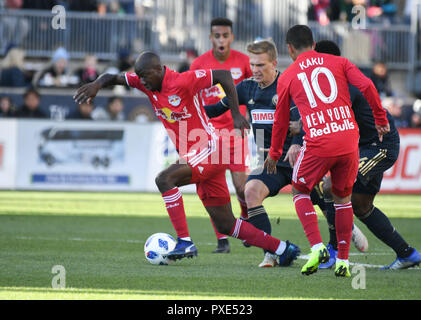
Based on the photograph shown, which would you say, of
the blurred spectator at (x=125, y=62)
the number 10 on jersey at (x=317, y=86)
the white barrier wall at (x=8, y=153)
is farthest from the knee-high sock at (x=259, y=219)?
the blurred spectator at (x=125, y=62)

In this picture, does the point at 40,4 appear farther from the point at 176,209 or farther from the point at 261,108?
the point at 176,209

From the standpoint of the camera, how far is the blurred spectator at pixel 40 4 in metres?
25.0

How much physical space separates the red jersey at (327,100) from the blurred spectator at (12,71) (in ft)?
47.9

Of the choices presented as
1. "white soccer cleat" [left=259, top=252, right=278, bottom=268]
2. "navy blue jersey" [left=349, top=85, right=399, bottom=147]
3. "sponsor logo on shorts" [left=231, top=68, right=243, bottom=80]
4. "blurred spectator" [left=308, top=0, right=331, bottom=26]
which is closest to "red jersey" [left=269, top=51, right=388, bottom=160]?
"navy blue jersey" [left=349, top=85, right=399, bottom=147]

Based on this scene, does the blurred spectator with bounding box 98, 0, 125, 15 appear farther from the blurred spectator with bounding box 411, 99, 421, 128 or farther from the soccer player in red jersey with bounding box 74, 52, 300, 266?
the soccer player in red jersey with bounding box 74, 52, 300, 266

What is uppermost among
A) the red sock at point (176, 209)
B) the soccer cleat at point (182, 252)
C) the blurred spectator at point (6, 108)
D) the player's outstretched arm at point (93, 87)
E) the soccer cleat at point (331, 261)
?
the player's outstretched arm at point (93, 87)

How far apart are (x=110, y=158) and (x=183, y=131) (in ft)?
33.1

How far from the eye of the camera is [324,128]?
7.39m

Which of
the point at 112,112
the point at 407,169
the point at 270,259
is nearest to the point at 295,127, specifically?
the point at 270,259

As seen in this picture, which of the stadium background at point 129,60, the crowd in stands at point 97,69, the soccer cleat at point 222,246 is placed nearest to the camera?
the soccer cleat at point 222,246

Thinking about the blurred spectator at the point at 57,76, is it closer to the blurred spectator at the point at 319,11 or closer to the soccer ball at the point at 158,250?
the blurred spectator at the point at 319,11

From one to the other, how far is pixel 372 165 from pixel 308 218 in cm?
117

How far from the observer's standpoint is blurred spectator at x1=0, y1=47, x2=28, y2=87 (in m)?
21.0

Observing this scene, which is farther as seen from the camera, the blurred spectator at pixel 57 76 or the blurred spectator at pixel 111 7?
the blurred spectator at pixel 111 7
